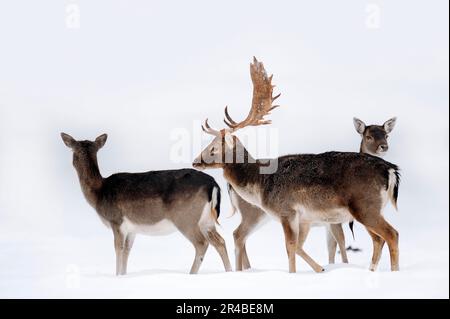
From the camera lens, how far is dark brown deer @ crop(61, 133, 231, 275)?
15398 millimetres

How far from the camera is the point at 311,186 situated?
14102mm

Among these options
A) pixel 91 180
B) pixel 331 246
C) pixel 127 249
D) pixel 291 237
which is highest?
pixel 91 180

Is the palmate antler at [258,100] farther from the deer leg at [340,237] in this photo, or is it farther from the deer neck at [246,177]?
the deer leg at [340,237]

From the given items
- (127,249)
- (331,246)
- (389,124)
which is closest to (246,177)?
(331,246)

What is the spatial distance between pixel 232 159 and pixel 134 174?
2137 millimetres

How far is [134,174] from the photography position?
16250 mm

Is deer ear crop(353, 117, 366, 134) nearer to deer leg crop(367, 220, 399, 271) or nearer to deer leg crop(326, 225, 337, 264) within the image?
deer leg crop(326, 225, 337, 264)

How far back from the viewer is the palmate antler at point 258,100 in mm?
15375

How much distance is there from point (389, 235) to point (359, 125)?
3.62 metres

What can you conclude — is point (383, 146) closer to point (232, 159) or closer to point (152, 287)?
point (232, 159)

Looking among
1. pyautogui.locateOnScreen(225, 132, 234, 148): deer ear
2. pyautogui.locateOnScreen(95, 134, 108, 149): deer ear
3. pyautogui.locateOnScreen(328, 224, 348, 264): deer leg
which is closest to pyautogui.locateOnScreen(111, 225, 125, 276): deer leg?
pyautogui.locateOnScreen(95, 134, 108, 149): deer ear

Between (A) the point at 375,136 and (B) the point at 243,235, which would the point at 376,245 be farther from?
(A) the point at 375,136

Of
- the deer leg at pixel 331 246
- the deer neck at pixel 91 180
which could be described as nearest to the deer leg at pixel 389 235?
the deer leg at pixel 331 246

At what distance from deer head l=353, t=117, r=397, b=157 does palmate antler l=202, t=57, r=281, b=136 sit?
211 cm
